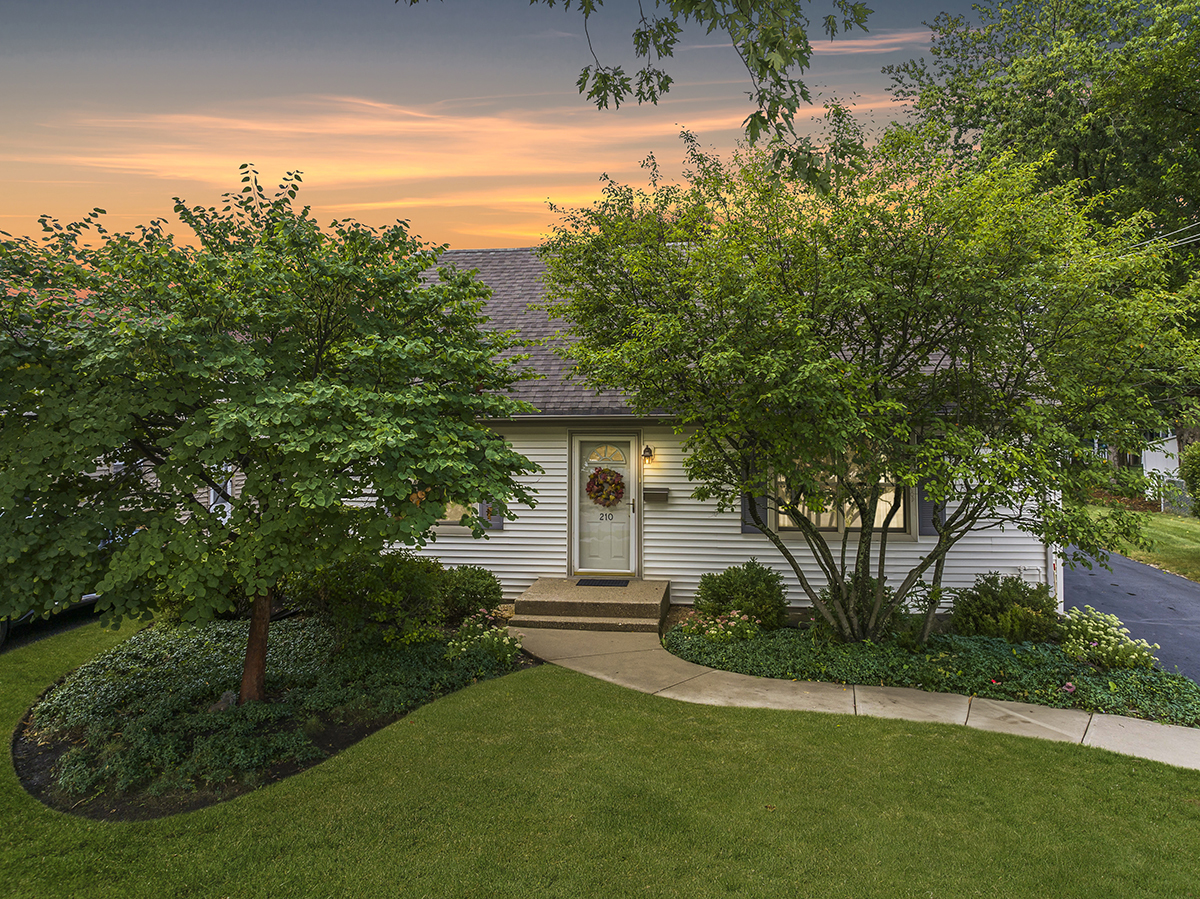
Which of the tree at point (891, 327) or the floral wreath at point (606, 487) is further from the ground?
the tree at point (891, 327)

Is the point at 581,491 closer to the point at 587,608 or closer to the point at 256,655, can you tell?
the point at 587,608

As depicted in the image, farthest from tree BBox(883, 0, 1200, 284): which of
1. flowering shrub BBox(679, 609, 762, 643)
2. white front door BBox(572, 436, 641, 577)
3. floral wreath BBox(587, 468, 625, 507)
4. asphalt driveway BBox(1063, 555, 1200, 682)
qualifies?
flowering shrub BBox(679, 609, 762, 643)

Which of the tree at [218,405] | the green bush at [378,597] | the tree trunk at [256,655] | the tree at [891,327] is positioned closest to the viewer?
the tree at [218,405]

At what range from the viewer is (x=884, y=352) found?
7.18 m

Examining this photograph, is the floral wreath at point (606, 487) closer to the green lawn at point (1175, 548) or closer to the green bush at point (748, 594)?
the green bush at point (748, 594)

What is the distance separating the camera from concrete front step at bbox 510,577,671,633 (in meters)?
8.50

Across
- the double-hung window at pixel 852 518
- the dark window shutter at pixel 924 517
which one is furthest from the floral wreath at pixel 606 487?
the dark window shutter at pixel 924 517

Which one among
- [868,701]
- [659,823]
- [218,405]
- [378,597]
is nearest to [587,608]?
[378,597]

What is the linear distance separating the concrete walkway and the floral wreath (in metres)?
2.61

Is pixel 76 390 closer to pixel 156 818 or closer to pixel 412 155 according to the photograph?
pixel 156 818

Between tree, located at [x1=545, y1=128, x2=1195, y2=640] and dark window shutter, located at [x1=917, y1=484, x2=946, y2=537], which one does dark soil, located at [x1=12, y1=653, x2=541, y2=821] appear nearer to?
tree, located at [x1=545, y1=128, x2=1195, y2=640]

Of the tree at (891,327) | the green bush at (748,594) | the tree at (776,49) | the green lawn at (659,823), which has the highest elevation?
the tree at (776,49)

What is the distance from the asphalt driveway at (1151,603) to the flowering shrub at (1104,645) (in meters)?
0.49

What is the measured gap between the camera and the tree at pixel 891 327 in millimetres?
6074
